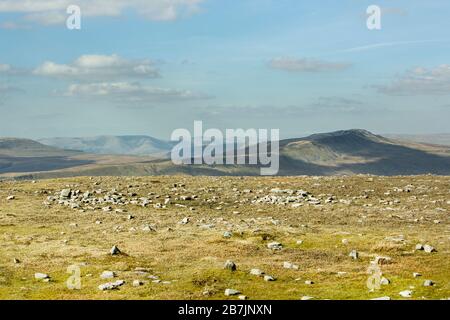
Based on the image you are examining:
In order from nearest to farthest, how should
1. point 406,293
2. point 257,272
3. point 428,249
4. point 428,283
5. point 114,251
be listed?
point 406,293 < point 428,283 < point 257,272 < point 428,249 < point 114,251

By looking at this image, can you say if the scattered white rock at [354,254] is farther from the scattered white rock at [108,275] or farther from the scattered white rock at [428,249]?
the scattered white rock at [108,275]

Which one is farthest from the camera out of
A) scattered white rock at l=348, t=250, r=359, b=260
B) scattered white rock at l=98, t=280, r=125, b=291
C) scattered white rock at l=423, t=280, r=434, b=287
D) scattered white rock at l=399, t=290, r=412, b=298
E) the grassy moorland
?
scattered white rock at l=348, t=250, r=359, b=260

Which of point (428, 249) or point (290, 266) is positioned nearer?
point (290, 266)

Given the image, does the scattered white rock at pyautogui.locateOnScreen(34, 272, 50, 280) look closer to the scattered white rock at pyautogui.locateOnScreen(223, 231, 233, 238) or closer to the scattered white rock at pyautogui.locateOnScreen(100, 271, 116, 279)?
the scattered white rock at pyautogui.locateOnScreen(100, 271, 116, 279)

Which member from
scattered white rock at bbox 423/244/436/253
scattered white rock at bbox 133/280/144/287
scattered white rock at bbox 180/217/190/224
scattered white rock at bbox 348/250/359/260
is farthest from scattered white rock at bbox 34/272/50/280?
scattered white rock at bbox 423/244/436/253

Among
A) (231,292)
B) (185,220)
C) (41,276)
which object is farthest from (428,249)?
(41,276)

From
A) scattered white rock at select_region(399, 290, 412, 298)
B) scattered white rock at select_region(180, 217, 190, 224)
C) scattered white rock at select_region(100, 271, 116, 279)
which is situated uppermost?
scattered white rock at select_region(399, 290, 412, 298)

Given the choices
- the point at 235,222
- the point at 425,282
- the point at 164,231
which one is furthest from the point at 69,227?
the point at 425,282

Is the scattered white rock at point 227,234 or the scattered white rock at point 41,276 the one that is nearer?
the scattered white rock at point 41,276

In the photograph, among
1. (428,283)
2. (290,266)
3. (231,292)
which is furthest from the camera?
(290,266)

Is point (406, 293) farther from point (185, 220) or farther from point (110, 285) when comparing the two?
point (185, 220)

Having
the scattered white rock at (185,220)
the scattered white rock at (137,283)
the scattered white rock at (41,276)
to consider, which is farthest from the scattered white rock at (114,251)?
the scattered white rock at (185,220)

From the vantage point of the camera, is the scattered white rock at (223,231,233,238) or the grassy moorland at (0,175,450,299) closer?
the grassy moorland at (0,175,450,299)
